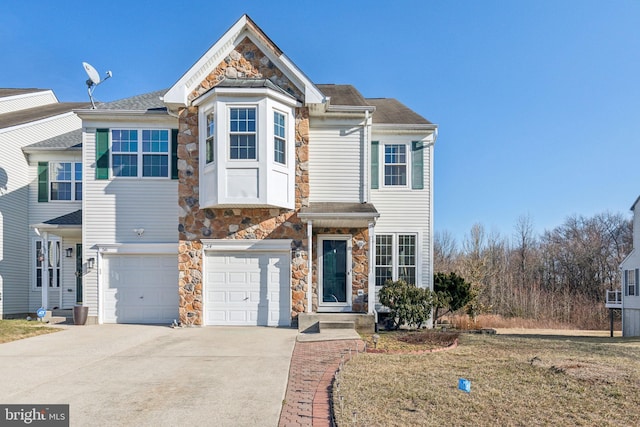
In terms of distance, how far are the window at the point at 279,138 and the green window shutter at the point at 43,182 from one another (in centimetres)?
1005

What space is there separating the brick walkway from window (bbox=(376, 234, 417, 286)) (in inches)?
174

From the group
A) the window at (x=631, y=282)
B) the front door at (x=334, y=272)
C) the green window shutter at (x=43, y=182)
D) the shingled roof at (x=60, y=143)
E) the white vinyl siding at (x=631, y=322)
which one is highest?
the shingled roof at (x=60, y=143)

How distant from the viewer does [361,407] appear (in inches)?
198

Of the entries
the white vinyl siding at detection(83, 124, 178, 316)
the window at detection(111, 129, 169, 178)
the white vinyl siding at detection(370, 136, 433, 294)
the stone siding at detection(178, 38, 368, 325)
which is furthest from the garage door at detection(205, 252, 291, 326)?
the white vinyl siding at detection(370, 136, 433, 294)

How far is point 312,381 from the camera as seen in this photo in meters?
6.41

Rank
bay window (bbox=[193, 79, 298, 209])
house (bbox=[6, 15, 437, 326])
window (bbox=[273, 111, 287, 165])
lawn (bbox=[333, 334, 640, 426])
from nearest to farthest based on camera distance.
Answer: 1. lawn (bbox=[333, 334, 640, 426])
2. bay window (bbox=[193, 79, 298, 209])
3. house (bbox=[6, 15, 437, 326])
4. window (bbox=[273, 111, 287, 165])

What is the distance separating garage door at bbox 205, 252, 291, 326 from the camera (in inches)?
482

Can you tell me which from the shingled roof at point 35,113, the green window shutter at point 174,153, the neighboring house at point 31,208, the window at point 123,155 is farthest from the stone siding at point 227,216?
the shingled roof at point 35,113

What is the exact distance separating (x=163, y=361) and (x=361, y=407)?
4.49m

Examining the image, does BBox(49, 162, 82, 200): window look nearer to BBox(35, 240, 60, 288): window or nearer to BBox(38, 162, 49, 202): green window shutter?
BBox(38, 162, 49, 202): green window shutter

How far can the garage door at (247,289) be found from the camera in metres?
12.2

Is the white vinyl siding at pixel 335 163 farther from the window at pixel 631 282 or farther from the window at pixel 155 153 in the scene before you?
the window at pixel 631 282

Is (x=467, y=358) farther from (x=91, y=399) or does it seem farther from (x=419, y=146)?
(x=419, y=146)

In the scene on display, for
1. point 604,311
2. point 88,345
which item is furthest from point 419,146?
point 604,311
